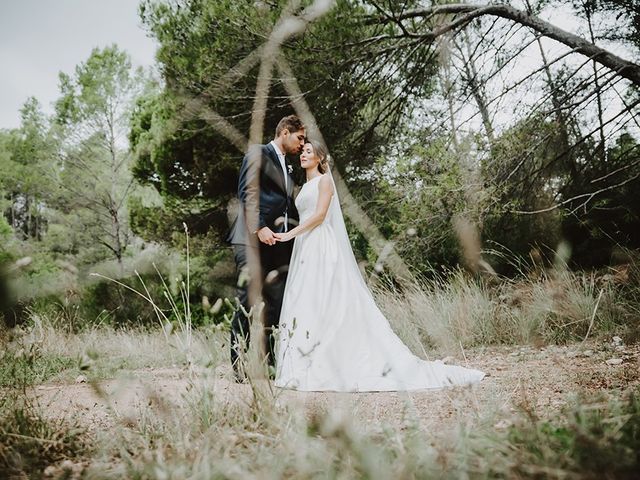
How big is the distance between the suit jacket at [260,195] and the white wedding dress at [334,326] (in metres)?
0.20

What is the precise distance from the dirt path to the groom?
79cm

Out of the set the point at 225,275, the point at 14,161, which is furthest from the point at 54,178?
the point at 225,275

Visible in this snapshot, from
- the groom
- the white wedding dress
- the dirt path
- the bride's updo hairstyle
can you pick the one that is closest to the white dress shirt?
the groom

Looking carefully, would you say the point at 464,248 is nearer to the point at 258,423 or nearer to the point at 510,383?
the point at 510,383

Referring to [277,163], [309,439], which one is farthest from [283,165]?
[309,439]

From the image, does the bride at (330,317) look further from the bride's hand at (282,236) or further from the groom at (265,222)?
the groom at (265,222)

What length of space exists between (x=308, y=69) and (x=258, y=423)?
4.38 meters

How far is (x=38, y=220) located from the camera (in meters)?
22.3

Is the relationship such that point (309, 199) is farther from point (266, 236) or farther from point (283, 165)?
point (266, 236)

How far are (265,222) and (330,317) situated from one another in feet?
2.96

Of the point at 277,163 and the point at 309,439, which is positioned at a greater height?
the point at 277,163

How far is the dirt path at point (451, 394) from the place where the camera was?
191cm

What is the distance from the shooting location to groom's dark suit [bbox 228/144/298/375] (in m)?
3.63

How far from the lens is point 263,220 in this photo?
3.67 meters
